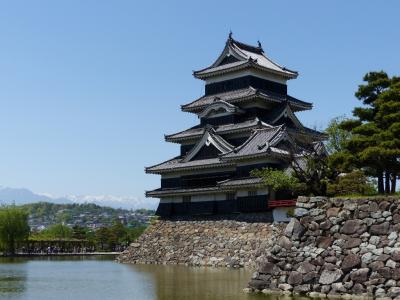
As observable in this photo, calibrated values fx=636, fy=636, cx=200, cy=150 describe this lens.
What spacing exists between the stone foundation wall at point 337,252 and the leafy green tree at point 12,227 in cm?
4319

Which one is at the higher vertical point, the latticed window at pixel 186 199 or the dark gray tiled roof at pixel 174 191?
the dark gray tiled roof at pixel 174 191

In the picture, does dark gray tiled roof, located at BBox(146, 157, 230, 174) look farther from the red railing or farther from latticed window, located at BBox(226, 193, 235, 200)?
the red railing

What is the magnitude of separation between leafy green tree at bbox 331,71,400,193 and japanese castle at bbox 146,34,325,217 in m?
12.3

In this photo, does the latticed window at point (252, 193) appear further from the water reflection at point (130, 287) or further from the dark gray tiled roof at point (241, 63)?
the water reflection at point (130, 287)

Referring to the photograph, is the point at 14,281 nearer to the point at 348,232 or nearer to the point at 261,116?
the point at 348,232

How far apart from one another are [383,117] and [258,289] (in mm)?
8498

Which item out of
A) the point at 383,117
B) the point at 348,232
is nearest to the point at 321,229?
the point at 348,232

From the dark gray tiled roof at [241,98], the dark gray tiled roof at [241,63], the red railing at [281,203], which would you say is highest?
the dark gray tiled roof at [241,63]

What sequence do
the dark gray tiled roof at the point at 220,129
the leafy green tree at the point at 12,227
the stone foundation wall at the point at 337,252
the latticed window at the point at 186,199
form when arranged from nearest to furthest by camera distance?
the stone foundation wall at the point at 337,252 < the dark gray tiled roof at the point at 220,129 < the latticed window at the point at 186,199 < the leafy green tree at the point at 12,227

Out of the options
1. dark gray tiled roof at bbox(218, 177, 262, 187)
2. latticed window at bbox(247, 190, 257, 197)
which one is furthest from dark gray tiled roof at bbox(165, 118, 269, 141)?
latticed window at bbox(247, 190, 257, 197)

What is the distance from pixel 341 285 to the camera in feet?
59.6

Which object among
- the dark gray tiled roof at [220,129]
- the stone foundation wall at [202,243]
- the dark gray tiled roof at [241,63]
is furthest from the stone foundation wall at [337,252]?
the dark gray tiled roof at [241,63]

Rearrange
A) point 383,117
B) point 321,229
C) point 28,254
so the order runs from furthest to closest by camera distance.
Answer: point 28,254
point 383,117
point 321,229

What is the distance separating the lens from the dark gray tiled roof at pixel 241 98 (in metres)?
42.7
